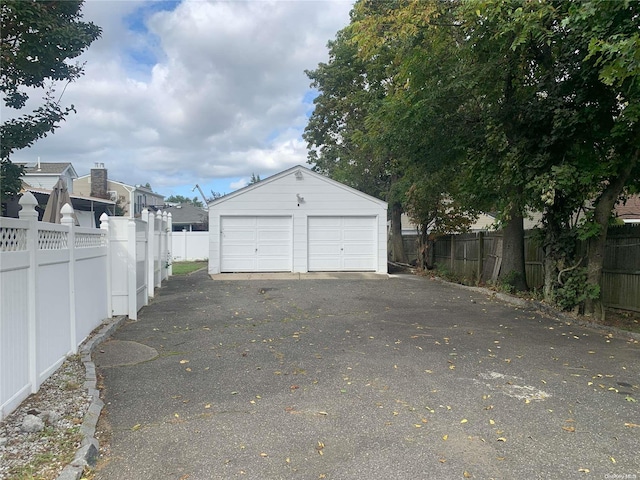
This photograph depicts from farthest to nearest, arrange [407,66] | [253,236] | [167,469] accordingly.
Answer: [253,236] < [407,66] < [167,469]

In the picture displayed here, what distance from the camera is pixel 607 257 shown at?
9406 mm

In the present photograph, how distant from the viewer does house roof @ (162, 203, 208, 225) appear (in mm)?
37969

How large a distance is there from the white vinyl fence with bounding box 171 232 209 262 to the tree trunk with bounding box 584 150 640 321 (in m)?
23.4

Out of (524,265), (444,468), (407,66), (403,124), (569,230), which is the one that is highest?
(407,66)

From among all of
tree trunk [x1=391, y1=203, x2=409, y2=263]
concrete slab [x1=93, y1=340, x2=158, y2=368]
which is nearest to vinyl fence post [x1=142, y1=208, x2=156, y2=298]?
concrete slab [x1=93, y1=340, x2=158, y2=368]

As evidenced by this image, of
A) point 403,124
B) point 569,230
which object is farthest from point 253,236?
point 569,230

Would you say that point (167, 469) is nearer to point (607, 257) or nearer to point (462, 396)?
point (462, 396)

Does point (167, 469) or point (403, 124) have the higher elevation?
point (403, 124)

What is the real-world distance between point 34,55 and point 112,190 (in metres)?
32.7

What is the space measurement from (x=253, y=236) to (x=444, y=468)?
1453 cm

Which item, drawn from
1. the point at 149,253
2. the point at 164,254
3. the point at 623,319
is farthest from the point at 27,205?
the point at 164,254

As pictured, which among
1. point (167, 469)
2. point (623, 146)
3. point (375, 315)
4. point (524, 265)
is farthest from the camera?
point (524, 265)

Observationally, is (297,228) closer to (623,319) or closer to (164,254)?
(164,254)

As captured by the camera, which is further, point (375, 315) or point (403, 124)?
point (403, 124)
